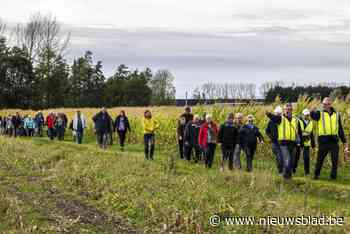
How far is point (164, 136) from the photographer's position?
2777cm

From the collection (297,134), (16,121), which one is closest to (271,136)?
(297,134)

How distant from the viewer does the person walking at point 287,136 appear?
52.4 feet

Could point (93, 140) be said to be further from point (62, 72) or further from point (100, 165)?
point (62, 72)

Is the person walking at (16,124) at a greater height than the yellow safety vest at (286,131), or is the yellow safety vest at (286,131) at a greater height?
the yellow safety vest at (286,131)

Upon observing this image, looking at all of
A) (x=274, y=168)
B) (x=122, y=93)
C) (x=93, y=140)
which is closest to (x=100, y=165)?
(x=274, y=168)

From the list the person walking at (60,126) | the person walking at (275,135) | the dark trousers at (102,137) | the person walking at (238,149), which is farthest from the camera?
the person walking at (60,126)

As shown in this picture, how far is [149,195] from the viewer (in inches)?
531

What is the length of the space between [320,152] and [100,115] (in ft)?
41.7

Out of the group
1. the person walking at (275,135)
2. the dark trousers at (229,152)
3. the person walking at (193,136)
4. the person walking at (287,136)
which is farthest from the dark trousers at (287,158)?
the person walking at (193,136)

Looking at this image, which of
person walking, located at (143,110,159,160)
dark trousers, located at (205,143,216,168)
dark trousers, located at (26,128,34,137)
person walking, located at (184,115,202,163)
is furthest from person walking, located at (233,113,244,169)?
dark trousers, located at (26,128,34,137)

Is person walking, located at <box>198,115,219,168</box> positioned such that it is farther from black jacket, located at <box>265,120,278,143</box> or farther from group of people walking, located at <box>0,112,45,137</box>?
group of people walking, located at <box>0,112,45,137</box>

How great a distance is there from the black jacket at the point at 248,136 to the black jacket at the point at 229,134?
0.84ft

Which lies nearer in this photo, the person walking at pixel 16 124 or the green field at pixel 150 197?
the green field at pixel 150 197

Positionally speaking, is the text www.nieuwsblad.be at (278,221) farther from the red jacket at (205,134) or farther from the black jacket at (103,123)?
the black jacket at (103,123)
